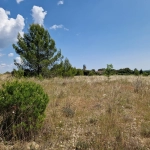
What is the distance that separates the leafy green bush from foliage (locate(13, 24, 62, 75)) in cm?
1358

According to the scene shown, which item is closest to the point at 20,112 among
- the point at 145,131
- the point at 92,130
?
the point at 92,130

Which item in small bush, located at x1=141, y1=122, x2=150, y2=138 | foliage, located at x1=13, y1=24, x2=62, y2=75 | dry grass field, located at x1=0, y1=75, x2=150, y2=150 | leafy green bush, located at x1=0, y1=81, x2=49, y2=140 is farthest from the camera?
foliage, located at x1=13, y1=24, x2=62, y2=75

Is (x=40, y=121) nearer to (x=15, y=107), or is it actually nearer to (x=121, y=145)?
(x=15, y=107)

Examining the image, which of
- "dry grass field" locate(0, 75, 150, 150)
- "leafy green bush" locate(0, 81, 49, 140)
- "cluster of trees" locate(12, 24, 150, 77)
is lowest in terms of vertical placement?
"dry grass field" locate(0, 75, 150, 150)

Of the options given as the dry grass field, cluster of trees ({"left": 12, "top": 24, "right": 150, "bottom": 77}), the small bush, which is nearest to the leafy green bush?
the dry grass field

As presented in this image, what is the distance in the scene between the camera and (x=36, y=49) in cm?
1697

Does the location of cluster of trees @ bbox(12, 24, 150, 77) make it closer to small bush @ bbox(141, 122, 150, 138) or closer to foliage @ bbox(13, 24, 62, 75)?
foliage @ bbox(13, 24, 62, 75)

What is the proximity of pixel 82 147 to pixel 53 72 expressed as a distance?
15815mm

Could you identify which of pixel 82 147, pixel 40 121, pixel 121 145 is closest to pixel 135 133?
pixel 121 145

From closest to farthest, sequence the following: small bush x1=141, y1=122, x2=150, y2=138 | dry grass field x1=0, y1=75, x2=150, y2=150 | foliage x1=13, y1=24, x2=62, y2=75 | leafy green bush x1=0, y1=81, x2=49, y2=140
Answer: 1. dry grass field x1=0, y1=75, x2=150, y2=150
2. leafy green bush x1=0, y1=81, x2=49, y2=140
3. small bush x1=141, y1=122, x2=150, y2=138
4. foliage x1=13, y1=24, x2=62, y2=75

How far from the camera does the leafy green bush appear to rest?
2963 millimetres

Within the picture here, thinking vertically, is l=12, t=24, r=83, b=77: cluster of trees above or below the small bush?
above

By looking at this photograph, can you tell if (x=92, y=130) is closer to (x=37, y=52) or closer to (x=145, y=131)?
(x=145, y=131)

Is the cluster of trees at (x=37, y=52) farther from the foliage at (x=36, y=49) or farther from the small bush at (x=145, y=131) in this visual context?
the small bush at (x=145, y=131)
